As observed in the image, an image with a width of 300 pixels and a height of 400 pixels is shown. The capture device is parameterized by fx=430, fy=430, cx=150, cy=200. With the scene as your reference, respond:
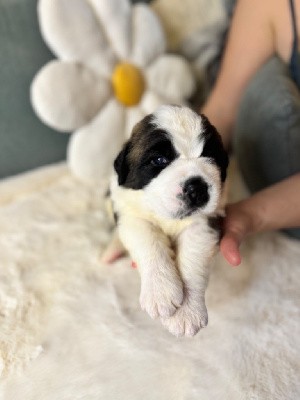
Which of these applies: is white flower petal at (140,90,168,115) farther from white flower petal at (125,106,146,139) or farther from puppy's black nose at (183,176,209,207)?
puppy's black nose at (183,176,209,207)

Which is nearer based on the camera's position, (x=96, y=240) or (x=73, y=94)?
(x=96, y=240)

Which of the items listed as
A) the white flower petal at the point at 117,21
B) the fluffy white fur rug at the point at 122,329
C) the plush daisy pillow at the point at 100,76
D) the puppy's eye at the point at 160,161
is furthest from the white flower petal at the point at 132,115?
the puppy's eye at the point at 160,161

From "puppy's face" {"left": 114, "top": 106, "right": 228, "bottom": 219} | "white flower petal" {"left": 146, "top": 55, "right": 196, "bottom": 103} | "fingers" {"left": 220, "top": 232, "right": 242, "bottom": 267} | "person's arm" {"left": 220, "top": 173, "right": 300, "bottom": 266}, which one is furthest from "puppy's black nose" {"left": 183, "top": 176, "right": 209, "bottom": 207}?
"white flower petal" {"left": 146, "top": 55, "right": 196, "bottom": 103}

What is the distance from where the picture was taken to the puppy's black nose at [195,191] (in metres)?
0.93

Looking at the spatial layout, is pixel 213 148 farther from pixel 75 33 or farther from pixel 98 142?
pixel 75 33

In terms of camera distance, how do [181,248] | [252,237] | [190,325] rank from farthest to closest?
[252,237] < [181,248] < [190,325]

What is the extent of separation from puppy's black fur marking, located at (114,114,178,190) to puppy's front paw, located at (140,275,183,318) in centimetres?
24

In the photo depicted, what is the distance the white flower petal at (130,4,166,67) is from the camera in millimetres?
1670

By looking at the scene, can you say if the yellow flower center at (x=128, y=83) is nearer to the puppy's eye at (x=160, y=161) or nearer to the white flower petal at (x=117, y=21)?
the white flower petal at (x=117, y=21)

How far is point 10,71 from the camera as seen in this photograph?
63.3 inches

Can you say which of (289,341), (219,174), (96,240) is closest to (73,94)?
(96,240)

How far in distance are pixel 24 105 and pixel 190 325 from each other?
3.70 ft

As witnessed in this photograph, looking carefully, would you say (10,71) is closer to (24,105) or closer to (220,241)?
(24,105)

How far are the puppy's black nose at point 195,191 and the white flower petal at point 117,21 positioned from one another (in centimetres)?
94
